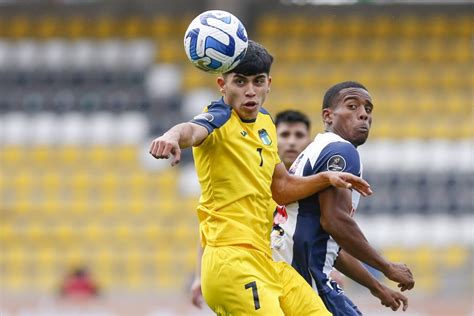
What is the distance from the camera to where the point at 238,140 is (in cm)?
579

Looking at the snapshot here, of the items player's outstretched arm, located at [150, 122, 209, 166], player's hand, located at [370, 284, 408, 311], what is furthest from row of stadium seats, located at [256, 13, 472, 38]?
player's outstretched arm, located at [150, 122, 209, 166]

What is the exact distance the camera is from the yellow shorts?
5668 millimetres

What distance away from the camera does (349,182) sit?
5652 millimetres

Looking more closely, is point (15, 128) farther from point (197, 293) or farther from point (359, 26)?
point (197, 293)

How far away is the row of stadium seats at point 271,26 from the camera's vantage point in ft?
63.5

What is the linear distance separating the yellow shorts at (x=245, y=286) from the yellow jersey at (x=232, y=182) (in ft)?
0.24

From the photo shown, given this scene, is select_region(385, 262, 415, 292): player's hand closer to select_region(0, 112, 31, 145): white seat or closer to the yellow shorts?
the yellow shorts

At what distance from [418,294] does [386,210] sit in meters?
1.45

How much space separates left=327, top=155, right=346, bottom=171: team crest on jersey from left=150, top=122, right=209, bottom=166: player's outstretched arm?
0.87m

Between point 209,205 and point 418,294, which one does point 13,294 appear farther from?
point 209,205

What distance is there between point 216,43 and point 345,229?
A: 1274mm

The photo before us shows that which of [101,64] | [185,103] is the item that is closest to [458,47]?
[185,103]

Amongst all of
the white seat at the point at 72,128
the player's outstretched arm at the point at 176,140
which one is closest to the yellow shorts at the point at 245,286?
the player's outstretched arm at the point at 176,140

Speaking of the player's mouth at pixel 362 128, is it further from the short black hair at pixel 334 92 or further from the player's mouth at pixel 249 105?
the player's mouth at pixel 249 105
